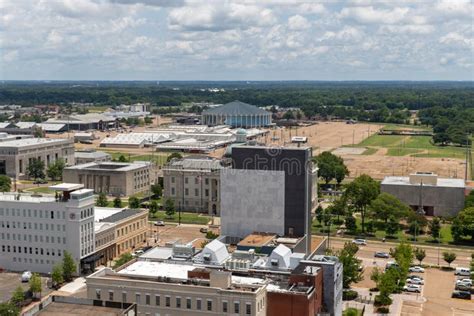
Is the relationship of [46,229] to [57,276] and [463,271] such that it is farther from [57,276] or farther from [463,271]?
[463,271]

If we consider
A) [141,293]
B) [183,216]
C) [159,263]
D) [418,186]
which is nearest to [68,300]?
[141,293]

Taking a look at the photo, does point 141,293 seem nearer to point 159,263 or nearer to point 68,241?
point 159,263

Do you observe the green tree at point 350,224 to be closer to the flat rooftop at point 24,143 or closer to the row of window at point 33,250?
the row of window at point 33,250

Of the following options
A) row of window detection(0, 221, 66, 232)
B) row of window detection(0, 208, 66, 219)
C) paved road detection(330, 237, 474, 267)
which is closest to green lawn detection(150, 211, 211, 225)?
paved road detection(330, 237, 474, 267)

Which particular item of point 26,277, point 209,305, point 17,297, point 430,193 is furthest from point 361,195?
point 209,305

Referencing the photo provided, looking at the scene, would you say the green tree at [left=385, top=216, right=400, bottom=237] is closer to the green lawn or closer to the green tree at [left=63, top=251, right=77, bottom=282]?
the green lawn

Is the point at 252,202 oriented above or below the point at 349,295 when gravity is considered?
above
